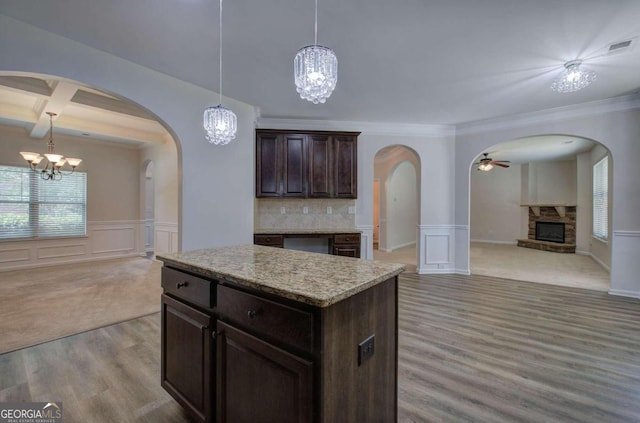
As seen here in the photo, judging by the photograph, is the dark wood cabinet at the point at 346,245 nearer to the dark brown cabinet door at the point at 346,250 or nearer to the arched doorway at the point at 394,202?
the dark brown cabinet door at the point at 346,250

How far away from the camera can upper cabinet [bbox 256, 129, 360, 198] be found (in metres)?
4.46

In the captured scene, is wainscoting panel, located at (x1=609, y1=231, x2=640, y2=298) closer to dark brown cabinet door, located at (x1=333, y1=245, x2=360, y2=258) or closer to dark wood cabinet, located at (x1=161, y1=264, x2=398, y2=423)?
dark brown cabinet door, located at (x1=333, y1=245, x2=360, y2=258)

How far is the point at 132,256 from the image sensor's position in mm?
6879

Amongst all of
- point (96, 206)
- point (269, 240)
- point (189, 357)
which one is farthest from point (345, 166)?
point (96, 206)

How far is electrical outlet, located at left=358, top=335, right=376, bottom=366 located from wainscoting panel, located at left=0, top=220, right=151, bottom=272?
283 inches

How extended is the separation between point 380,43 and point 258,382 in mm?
2771

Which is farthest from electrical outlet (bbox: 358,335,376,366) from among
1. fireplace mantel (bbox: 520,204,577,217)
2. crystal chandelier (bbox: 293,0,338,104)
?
fireplace mantel (bbox: 520,204,577,217)

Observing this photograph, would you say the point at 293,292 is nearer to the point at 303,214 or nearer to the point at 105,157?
the point at 303,214

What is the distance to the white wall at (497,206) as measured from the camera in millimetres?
9438

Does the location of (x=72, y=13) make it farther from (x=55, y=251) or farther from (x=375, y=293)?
(x=55, y=251)

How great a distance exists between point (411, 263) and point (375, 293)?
5079 millimetres

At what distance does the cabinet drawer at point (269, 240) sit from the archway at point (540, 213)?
12.4ft

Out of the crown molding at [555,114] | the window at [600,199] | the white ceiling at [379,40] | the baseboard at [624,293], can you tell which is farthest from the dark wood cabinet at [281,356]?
the window at [600,199]

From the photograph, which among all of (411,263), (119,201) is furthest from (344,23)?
(119,201)
